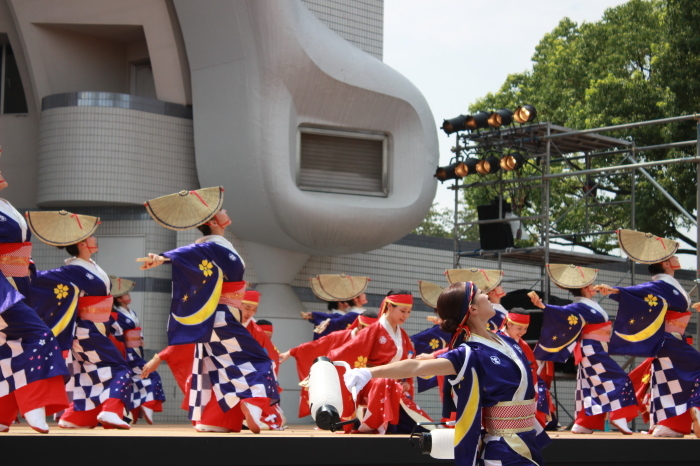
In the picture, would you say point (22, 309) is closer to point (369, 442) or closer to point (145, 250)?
point (369, 442)

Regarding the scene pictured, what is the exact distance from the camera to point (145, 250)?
1325cm

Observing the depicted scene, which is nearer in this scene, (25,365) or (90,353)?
(25,365)

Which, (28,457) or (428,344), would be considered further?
(428,344)

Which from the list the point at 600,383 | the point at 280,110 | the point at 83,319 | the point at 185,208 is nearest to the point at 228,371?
the point at 185,208

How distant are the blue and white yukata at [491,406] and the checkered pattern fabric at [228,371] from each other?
11.7ft

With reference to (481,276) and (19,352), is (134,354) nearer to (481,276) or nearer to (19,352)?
(481,276)

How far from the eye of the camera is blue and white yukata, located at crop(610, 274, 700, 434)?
9.60 meters

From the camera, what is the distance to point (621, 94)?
20.0 meters

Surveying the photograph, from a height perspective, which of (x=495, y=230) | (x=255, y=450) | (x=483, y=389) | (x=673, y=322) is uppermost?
(x=495, y=230)

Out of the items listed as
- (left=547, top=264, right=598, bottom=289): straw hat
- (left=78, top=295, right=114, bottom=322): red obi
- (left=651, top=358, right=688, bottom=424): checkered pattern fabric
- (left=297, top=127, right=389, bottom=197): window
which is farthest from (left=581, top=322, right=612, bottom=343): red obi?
(left=78, top=295, right=114, bottom=322): red obi

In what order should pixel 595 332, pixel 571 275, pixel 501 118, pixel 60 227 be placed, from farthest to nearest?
pixel 501 118 → pixel 571 275 → pixel 595 332 → pixel 60 227

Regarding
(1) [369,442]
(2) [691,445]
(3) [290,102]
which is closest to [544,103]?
(3) [290,102]

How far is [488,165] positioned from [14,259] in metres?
8.18

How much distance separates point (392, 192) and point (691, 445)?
6854 mm
